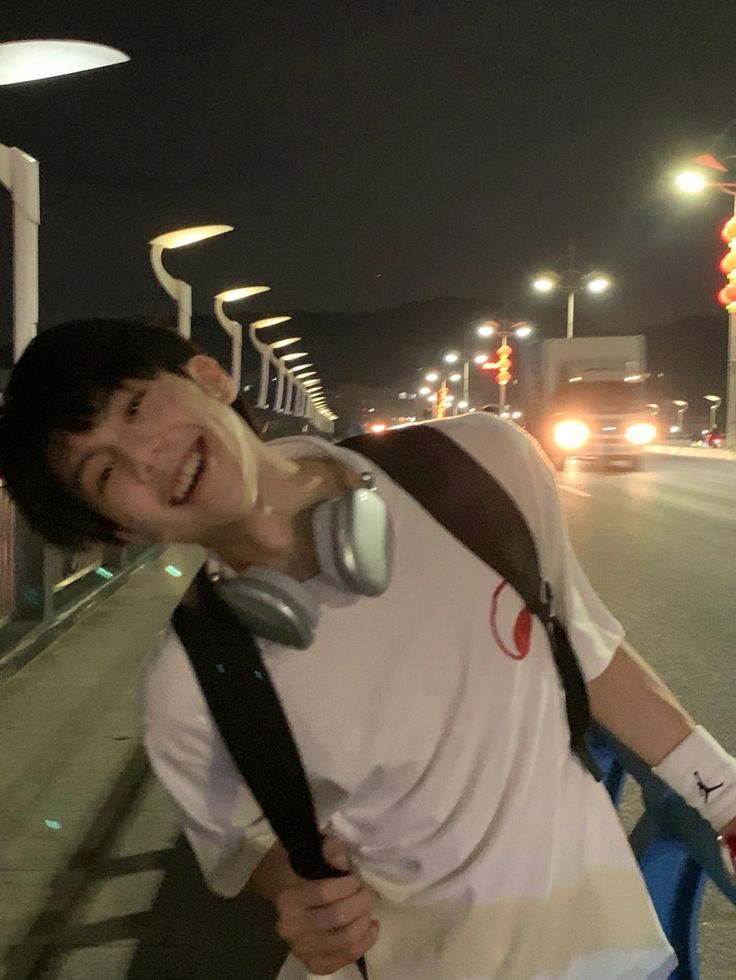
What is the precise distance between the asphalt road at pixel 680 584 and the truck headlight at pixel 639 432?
433 cm

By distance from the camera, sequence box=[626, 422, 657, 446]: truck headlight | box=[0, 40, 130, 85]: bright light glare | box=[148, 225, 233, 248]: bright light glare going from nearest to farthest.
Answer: box=[0, 40, 130, 85]: bright light glare, box=[148, 225, 233, 248]: bright light glare, box=[626, 422, 657, 446]: truck headlight

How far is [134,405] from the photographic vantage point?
1629 mm

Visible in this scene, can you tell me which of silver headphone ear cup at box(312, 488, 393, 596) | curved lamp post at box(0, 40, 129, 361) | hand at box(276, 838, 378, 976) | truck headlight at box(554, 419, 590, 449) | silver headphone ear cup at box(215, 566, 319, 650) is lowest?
hand at box(276, 838, 378, 976)

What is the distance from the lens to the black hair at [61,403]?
5.19 feet

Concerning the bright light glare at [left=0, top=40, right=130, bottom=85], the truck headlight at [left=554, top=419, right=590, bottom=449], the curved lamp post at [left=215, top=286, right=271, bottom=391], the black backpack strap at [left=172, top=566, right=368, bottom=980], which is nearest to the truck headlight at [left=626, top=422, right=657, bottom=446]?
the truck headlight at [left=554, top=419, right=590, bottom=449]

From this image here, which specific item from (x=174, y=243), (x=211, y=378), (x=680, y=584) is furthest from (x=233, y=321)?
(x=211, y=378)

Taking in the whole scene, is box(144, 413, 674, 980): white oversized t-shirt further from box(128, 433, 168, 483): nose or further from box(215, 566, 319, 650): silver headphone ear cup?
box(128, 433, 168, 483): nose

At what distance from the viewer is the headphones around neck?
4.31 feet

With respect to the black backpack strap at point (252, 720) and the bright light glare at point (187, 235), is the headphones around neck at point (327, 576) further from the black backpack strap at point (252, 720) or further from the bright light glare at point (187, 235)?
the bright light glare at point (187, 235)

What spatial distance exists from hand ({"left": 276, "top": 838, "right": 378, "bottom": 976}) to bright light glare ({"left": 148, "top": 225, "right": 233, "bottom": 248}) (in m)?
9.42

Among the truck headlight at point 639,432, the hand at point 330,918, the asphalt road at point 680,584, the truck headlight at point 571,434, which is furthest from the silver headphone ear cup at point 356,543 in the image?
the truck headlight at point 639,432

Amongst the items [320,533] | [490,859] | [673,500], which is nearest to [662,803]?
[490,859]

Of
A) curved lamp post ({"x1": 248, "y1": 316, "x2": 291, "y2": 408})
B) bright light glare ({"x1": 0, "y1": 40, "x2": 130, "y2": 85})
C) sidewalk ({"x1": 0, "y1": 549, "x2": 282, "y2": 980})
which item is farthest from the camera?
curved lamp post ({"x1": 248, "y1": 316, "x2": 291, "y2": 408})

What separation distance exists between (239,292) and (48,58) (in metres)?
10.2
